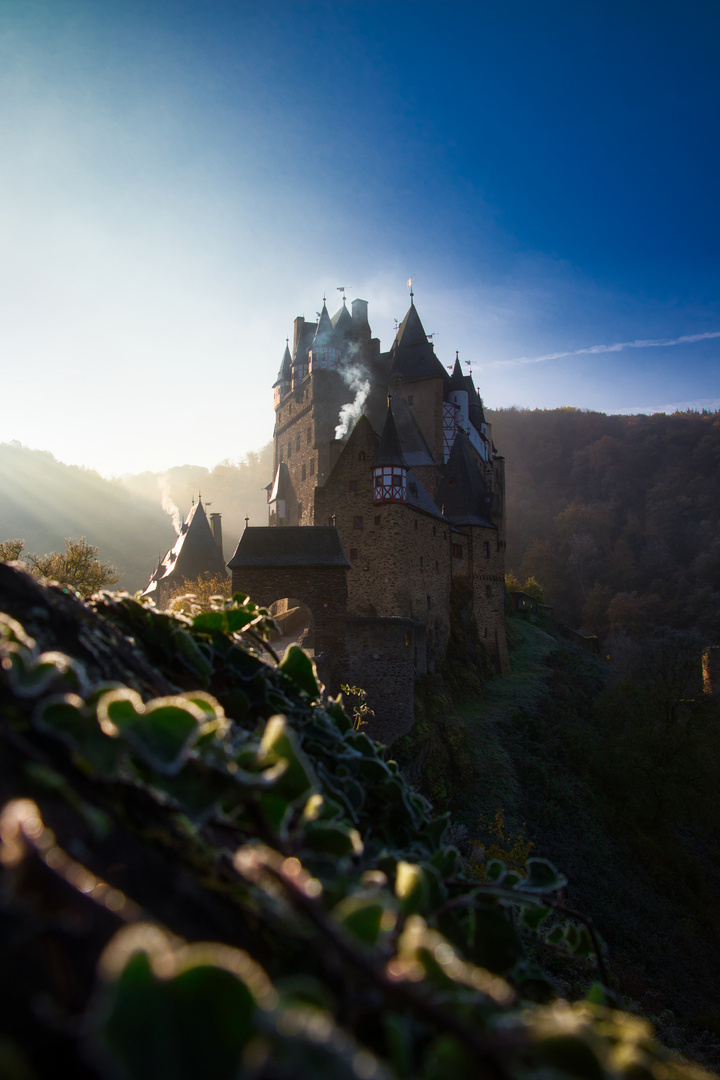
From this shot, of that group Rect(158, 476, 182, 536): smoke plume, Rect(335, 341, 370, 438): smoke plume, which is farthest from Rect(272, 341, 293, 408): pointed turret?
Rect(158, 476, 182, 536): smoke plume

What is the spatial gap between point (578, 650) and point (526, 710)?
59.0ft

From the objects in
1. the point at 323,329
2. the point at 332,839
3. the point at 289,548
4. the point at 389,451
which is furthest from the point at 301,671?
the point at 323,329

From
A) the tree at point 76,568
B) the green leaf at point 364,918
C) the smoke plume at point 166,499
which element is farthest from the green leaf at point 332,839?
the smoke plume at point 166,499

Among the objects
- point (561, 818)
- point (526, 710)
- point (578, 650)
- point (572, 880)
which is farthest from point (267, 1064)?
point (578, 650)

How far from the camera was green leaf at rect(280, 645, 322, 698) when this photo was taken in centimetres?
185

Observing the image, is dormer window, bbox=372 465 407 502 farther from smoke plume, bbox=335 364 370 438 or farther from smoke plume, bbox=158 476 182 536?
smoke plume, bbox=158 476 182 536

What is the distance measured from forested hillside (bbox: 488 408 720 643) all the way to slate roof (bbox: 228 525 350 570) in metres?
42.1

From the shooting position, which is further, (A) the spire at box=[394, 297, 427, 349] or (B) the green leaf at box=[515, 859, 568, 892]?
(A) the spire at box=[394, 297, 427, 349]

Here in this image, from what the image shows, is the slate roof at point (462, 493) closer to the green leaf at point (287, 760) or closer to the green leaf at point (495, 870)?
the green leaf at point (495, 870)

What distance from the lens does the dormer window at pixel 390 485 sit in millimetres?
23094

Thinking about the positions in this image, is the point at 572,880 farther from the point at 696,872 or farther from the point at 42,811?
the point at 42,811

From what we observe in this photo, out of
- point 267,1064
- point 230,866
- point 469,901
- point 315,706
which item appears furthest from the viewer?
point 315,706

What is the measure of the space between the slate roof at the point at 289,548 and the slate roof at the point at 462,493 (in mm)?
14373

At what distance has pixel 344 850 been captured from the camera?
3.10 feet
